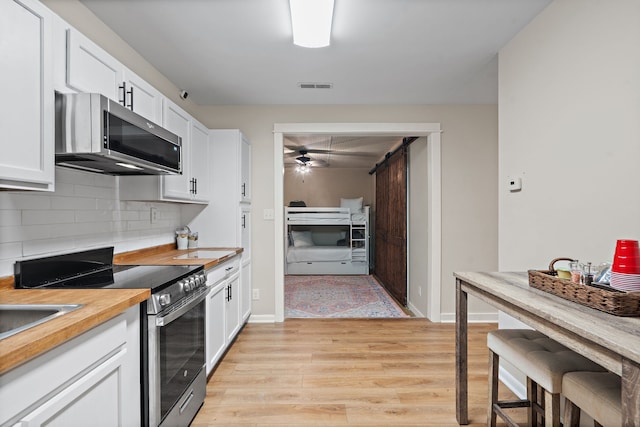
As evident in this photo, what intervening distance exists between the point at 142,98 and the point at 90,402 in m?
1.73

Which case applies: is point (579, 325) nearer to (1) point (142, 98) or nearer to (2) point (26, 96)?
(2) point (26, 96)

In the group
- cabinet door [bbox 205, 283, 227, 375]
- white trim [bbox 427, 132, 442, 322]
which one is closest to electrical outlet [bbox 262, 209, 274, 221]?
cabinet door [bbox 205, 283, 227, 375]

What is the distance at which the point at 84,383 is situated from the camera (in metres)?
1.11

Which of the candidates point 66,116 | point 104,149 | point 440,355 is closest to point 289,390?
point 440,355

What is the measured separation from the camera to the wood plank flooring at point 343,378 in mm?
2051

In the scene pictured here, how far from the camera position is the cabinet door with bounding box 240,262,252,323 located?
3.39m

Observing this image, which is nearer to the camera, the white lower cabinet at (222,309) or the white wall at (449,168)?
the white lower cabinet at (222,309)

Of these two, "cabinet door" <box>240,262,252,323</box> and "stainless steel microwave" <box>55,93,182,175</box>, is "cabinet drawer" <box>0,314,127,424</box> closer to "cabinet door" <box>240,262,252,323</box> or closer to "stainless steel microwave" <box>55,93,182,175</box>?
"stainless steel microwave" <box>55,93,182,175</box>

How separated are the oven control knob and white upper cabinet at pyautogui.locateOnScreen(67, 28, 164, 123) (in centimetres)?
104

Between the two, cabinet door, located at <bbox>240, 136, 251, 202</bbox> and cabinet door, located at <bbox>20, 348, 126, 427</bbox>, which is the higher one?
cabinet door, located at <bbox>240, 136, 251, 202</bbox>

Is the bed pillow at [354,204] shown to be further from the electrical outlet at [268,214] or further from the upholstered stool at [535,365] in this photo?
the upholstered stool at [535,365]

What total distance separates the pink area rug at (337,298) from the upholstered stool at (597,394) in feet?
9.44

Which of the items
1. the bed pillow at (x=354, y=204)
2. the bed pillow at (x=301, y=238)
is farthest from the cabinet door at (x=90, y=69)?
the bed pillow at (x=354, y=204)

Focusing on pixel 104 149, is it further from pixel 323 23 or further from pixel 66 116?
pixel 323 23
